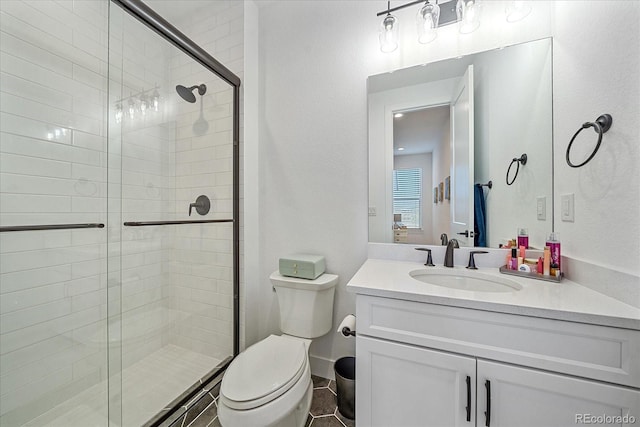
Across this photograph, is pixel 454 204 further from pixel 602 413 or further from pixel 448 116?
pixel 602 413

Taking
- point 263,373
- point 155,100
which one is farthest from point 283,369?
point 155,100

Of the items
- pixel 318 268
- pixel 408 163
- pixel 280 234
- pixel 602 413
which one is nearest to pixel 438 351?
pixel 602 413

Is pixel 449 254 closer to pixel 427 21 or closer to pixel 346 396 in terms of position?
pixel 346 396

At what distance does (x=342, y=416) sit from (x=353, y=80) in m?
1.92

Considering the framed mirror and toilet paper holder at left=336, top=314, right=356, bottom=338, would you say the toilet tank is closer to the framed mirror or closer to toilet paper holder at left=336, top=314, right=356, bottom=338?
toilet paper holder at left=336, top=314, right=356, bottom=338

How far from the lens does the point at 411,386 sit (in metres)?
0.90

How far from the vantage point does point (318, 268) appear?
1.50 meters

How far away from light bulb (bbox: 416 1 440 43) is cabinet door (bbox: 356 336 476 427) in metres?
1.55

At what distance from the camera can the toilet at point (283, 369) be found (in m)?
0.92

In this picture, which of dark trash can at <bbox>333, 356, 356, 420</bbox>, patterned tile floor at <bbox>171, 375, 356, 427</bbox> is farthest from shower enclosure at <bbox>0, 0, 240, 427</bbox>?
dark trash can at <bbox>333, 356, 356, 420</bbox>

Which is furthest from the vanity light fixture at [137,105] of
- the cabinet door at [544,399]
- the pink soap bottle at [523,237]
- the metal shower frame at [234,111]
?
the pink soap bottle at [523,237]

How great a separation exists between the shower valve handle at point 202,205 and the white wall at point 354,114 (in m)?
0.38

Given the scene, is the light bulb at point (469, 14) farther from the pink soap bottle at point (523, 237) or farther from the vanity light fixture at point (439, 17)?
the pink soap bottle at point (523, 237)

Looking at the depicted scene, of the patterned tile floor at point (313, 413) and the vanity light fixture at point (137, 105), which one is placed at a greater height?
the vanity light fixture at point (137, 105)
